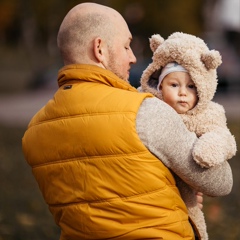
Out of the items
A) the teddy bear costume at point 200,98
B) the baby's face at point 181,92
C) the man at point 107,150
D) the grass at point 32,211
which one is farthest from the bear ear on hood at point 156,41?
the grass at point 32,211

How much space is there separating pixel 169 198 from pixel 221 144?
35 cm

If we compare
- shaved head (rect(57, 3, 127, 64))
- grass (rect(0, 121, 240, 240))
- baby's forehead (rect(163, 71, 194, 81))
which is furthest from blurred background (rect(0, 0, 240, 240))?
shaved head (rect(57, 3, 127, 64))

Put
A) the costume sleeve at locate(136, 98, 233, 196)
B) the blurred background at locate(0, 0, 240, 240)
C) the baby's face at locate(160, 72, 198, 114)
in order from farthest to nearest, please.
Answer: the blurred background at locate(0, 0, 240, 240), the baby's face at locate(160, 72, 198, 114), the costume sleeve at locate(136, 98, 233, 196)

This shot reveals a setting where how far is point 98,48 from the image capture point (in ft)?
12.5

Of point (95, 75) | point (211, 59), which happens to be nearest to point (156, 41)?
point (211, 59)

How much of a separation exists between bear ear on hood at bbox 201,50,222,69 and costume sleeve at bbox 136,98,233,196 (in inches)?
13.8

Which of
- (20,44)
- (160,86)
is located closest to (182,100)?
(160,86)

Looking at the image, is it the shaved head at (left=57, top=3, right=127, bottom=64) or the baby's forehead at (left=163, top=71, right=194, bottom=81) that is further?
the baby's forehead at (left=163, top=71, right=194, bottom=81)

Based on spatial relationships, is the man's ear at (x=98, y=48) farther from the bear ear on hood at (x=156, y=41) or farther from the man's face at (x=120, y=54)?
the bear ear on hood at (x=156, y=41)

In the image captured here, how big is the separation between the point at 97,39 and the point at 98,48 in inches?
1.6

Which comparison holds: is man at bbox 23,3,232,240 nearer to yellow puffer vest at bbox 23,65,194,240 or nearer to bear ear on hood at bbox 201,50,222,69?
yellow puffer vest at bbox 23,65,194,240

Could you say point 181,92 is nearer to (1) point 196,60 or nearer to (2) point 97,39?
(1) point 196,60

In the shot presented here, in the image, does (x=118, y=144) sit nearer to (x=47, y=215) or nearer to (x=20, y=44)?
(x=47, y=215)

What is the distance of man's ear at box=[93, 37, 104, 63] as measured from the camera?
3.79 m
